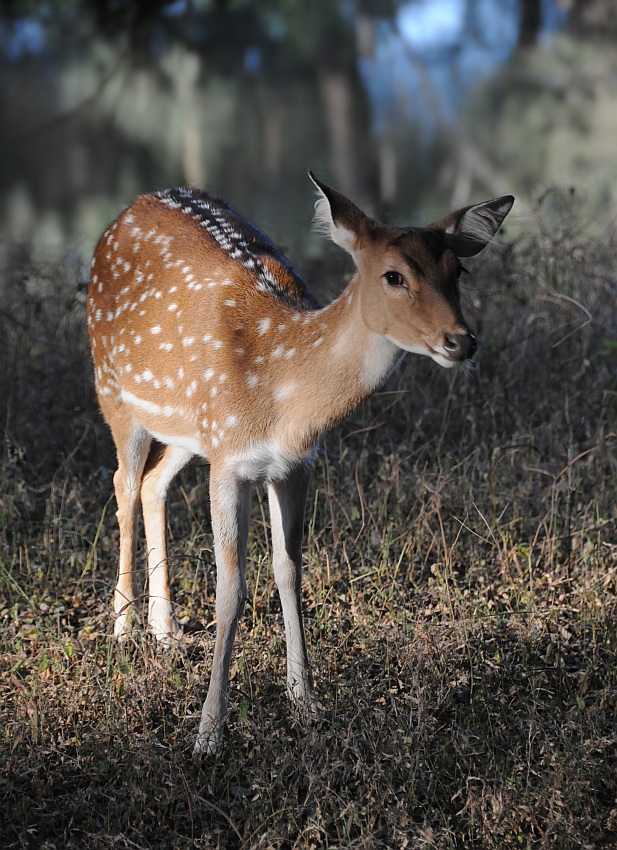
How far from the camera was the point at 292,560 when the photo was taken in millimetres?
3721

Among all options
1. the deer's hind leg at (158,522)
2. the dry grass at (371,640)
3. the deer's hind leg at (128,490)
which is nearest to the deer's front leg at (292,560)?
the dry grass at (371,640)

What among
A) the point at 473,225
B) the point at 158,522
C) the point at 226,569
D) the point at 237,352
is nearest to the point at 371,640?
the point at 226,569

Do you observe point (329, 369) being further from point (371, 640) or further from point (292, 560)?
point (371, 640)

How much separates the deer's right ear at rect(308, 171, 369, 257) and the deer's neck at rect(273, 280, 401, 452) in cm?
13

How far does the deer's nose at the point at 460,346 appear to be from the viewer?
2.88m

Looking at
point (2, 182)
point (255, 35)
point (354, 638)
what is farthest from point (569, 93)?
point (354, 638)

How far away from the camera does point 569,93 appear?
35.6 ft

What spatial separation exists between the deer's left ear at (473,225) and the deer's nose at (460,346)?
423mm

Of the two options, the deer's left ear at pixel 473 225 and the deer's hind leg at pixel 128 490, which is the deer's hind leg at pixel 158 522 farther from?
the deer's left ear at pixel 473 225

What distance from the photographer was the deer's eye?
9.92 feet

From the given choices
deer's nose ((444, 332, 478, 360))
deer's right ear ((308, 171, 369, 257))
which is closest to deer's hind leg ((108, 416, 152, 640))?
deer's right ear ((308, 171, 369, 257))

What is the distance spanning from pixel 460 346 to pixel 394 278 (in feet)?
0.97

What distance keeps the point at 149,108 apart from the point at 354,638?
782cm

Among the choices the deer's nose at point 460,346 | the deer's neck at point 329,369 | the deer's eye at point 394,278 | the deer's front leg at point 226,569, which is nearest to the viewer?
the deer's nose at point 460,346
